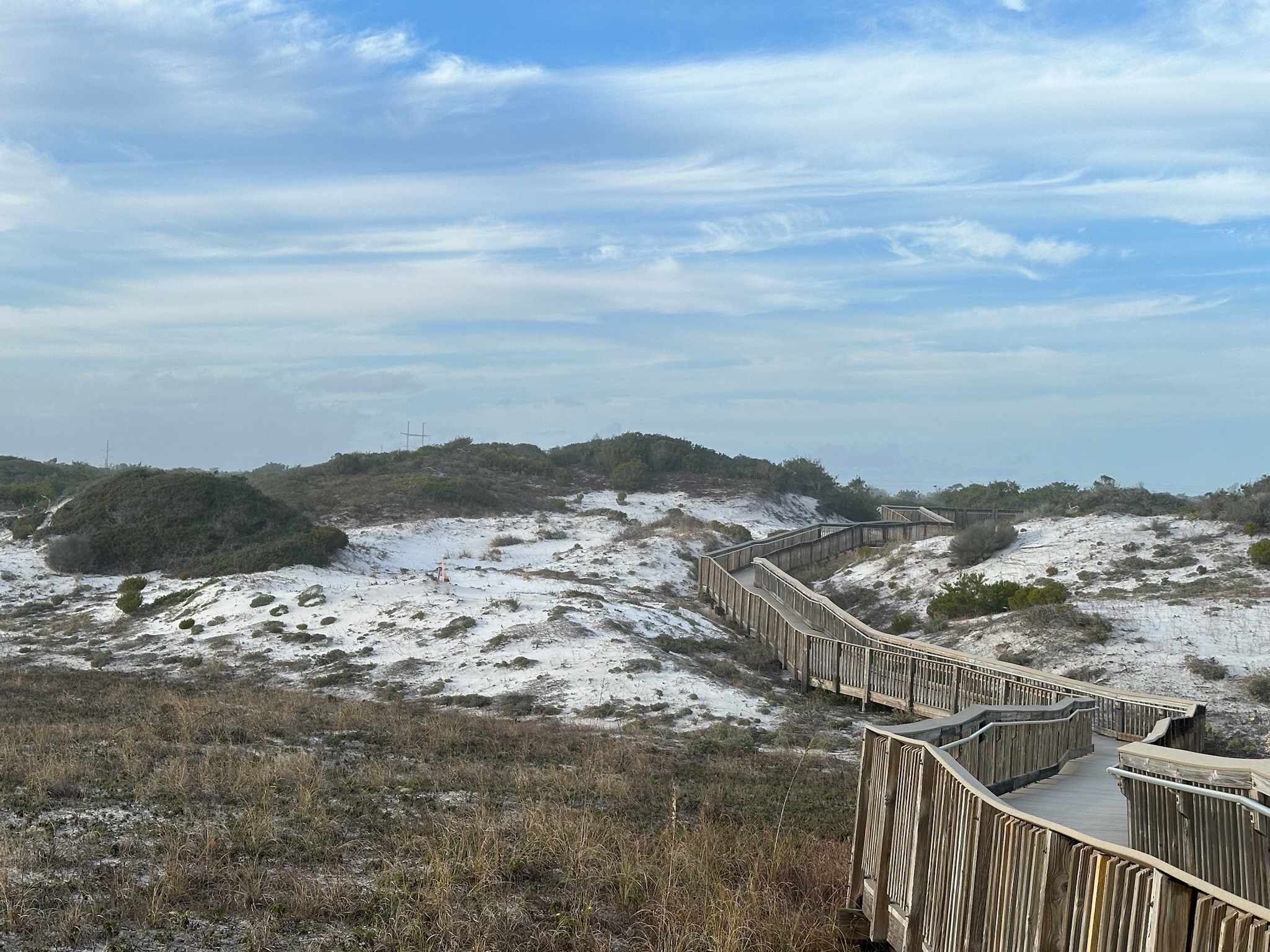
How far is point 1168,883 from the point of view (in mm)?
3900

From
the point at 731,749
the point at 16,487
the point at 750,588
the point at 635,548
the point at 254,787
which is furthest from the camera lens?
the point at 16,487

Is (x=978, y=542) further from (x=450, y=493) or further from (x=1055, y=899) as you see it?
(x=1055, y=899)

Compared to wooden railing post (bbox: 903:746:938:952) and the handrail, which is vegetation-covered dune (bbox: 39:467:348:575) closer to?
the handrail

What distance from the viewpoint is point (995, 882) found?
5.42 metres

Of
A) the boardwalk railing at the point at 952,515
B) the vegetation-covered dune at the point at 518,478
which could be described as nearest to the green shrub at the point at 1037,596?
the boardwalk railing at the point at 952,515

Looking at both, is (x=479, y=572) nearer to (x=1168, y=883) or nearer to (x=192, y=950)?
(x=192, y=950)

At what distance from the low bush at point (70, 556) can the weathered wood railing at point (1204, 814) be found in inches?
1392

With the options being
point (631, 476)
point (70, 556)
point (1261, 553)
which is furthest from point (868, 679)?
point (631, 476)

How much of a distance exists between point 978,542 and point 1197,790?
30961 millimetres

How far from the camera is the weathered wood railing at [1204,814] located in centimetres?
475

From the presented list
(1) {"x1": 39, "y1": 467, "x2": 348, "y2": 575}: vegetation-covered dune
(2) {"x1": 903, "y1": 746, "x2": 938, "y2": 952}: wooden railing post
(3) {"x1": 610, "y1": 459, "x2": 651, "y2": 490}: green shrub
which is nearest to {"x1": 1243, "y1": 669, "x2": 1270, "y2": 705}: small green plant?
(2) {"x1": 903, "y1": 746, "x2": 938, "y2": 952}: wooden railing post

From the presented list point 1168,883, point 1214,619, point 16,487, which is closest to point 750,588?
point 1214,619

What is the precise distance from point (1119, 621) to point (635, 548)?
19780mm

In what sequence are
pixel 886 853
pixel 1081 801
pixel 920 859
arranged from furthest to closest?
pixel 1081 801 < pixel 886 853 < pixel 920 859
